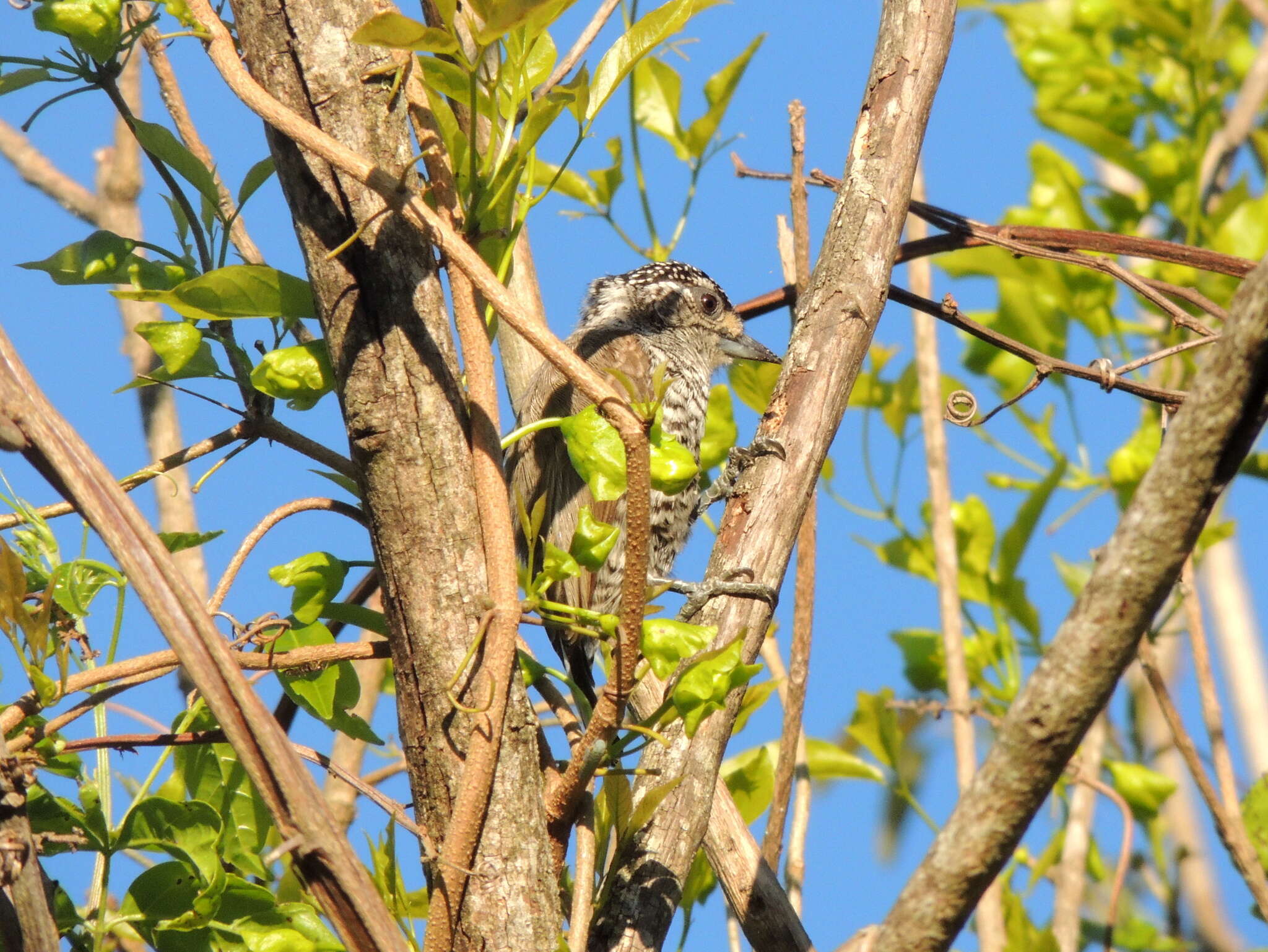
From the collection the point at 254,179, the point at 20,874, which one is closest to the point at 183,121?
the point at 254,179

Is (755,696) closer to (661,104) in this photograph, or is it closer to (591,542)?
(591,542)

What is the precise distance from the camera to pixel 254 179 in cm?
179

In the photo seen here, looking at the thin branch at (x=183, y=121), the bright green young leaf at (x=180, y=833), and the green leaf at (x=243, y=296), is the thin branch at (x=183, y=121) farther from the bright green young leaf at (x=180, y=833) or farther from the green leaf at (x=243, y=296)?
the bright green young leaf at (x=180, y=833)

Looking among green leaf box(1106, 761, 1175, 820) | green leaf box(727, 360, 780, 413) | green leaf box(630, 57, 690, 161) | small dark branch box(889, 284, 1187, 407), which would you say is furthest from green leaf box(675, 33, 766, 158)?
green leaf box(1106, 761, 1175, 820)

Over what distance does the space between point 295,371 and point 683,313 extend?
9.22ft

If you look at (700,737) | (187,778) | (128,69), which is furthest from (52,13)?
(128,69)

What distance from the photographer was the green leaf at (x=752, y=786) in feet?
7.64

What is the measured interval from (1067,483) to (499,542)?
7.77 feet

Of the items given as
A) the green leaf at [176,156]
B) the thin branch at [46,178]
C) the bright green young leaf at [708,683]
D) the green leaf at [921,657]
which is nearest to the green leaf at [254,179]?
the green leaf at [176,156]

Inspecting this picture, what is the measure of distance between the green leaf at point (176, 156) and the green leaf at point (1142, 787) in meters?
2.52

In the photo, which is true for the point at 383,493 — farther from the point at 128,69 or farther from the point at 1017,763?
the point at 128,69

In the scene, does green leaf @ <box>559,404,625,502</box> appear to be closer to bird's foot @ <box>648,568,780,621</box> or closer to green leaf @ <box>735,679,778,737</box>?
bird's foot @ <box>648,568,780,621</box>

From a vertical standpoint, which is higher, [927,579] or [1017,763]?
[927,579]

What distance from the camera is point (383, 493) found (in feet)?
4.69
